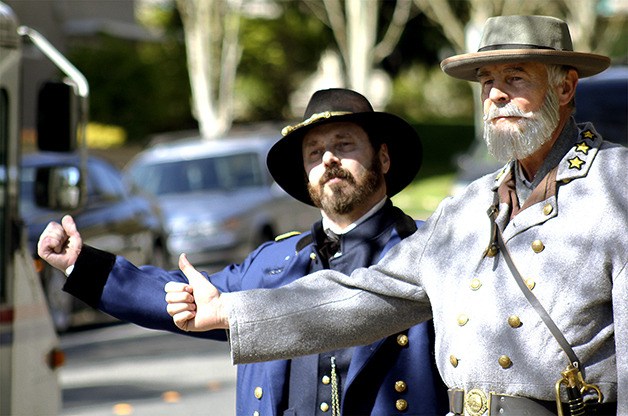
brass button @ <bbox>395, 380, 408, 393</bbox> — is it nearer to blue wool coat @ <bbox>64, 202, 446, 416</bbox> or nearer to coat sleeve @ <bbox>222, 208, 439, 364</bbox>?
blue wool coat @ <bbox>64, 202, 446, 416</bbox>

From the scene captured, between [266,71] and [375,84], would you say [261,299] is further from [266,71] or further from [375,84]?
[375,84]

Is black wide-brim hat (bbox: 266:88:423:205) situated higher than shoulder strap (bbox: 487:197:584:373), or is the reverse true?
black wide-brim hat (bbox: 266:88:423:205)

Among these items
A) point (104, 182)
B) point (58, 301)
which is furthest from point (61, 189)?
point (104, 182)

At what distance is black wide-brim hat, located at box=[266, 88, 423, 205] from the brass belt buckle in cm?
136

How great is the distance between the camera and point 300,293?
3924 millimetres

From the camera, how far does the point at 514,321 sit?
3.42 meters

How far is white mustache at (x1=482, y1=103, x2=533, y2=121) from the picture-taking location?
358 centimetres

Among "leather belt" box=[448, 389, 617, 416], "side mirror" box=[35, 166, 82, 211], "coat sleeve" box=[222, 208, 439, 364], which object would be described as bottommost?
"leather belt" box=[448, 389, 617, 416]

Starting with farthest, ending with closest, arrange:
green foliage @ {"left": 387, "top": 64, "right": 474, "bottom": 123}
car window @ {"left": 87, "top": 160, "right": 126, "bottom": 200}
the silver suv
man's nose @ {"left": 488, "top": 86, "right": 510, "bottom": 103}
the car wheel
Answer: green foliage @ {"left": 387, "top": 64, "right": 474, "bottom": 123}
the silver suv
car window @ {"left": 87, "top": 160, "right": 126, "bottom": 200}
the car wheel
man's nose @ {"left": 488, "top": 86, "right": 510, "bottom": 103}

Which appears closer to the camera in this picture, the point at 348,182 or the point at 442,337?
the point at 442,337

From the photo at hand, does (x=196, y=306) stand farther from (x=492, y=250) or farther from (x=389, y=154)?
(x=389, y=154)

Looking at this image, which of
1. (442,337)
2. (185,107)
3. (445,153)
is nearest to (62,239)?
(442,337)

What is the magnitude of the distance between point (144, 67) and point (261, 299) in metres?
28.9

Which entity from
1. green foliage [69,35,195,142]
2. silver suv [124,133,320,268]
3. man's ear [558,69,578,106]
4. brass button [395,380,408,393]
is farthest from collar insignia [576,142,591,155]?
green foliage [69,35,195,142]
